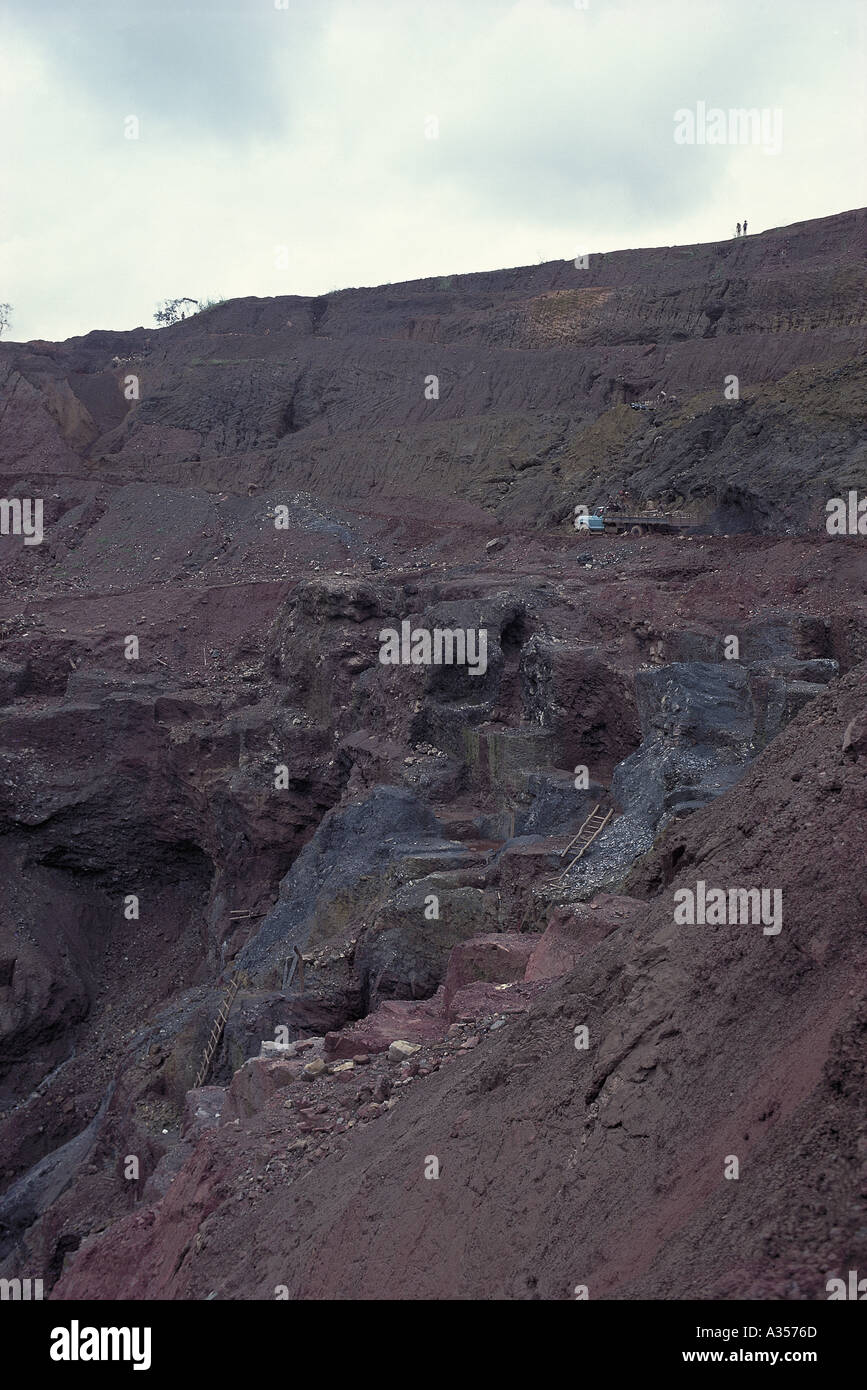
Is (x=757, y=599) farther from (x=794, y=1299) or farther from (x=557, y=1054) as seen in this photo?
(x=794, y=1299)

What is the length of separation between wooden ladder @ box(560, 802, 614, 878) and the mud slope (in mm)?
4569

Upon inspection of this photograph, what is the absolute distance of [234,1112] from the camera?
7.81 m

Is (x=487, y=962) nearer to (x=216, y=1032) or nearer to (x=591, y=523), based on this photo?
(x=216, y=1032)

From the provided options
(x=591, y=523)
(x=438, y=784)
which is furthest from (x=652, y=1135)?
(x=591, y=523)

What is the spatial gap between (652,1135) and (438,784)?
11497mm

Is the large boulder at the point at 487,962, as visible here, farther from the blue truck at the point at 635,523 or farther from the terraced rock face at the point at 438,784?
the blue truck at the point at 635,523

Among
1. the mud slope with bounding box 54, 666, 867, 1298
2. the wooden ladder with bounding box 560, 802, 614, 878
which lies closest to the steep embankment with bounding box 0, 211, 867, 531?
the wooden ladder with bounding box 560, 802, 614, 878

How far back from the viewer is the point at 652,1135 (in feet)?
13.0

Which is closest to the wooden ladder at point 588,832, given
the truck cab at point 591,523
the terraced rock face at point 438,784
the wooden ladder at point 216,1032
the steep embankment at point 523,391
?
the terraced rock face at point 438,784

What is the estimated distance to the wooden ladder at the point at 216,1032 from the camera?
12414 mm

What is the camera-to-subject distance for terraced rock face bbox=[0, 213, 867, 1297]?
418 centimetres

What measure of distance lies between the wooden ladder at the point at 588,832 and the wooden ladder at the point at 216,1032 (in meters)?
3.88

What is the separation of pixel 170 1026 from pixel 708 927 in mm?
10619

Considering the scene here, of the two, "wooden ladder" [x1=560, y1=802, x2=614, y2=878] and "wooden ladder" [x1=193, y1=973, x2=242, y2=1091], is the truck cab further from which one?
"wooden ladder" [x1=193, y1=973, x2=242, y2=1091]
